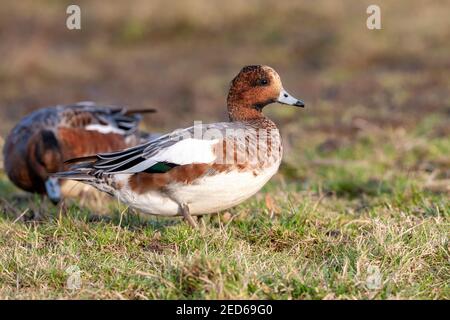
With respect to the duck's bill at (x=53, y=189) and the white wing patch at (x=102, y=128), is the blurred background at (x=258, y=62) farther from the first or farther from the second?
the duck's bill at (x=53, y=189)

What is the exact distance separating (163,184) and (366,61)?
7203 mm

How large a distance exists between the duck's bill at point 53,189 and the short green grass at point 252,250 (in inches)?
5.0

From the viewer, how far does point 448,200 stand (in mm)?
4848

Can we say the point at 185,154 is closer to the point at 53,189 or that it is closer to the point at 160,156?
the point at 160,156

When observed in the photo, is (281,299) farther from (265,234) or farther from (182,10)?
(182,10)

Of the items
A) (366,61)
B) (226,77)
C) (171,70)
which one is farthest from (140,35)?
(366,61)

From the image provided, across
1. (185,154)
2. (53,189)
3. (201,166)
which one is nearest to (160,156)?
(185,154)

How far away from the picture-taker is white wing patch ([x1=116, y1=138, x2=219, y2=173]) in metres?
3.92

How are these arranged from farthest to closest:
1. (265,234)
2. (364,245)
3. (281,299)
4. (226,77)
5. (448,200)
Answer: (226,77) → (448,200) → (265,234) → (364,245) → (281,299)

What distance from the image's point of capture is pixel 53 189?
18.6 ft

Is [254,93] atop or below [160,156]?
atop

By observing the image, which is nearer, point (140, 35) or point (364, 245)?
point (364, 245)

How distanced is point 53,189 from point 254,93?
1943 mm

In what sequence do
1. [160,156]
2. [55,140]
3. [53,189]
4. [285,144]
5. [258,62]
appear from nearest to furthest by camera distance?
[160,156], [53,189], [55,140], [285,144], [258,62]
